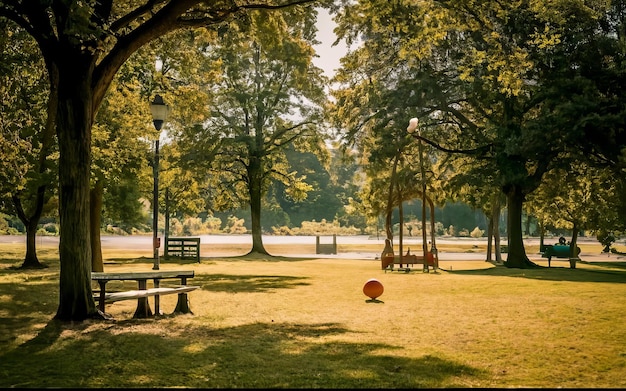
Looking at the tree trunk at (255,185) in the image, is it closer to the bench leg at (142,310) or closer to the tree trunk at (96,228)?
the tree trunk at (96,228)

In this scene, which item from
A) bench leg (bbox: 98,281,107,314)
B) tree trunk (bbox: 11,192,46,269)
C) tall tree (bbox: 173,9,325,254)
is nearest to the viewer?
bench leg (bbox: 98,281,107,314)

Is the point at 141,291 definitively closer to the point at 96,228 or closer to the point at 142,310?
the point at 142,310

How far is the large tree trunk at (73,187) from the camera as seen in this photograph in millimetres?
9914

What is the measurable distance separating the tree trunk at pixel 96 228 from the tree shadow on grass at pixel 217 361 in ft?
33.0

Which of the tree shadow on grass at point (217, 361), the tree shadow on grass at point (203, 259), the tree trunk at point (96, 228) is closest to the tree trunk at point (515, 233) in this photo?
the tree shadow on grass at point (203, 259)

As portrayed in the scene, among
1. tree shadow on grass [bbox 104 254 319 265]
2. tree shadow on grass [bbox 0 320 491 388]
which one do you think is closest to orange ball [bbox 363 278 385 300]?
tree shadow on grass [bbox 0 320 491 388]

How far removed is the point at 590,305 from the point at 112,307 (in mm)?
Result: 9687

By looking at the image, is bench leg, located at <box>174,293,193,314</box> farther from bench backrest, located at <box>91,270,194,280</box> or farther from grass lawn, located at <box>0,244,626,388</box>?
bench backrest, located at <box>91,270,194,280</box>

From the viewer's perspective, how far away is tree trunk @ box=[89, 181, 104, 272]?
753 inches

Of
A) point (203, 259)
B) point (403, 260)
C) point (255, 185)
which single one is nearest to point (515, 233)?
point (403, 260)

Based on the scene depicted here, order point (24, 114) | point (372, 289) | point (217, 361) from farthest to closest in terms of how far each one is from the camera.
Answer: point (24, 114), point (372, 289), point (217, 361)

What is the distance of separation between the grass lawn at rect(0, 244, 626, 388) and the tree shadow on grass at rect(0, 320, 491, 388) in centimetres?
2

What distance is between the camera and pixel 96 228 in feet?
64.0

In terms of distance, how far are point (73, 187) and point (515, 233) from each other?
22.7 metres
